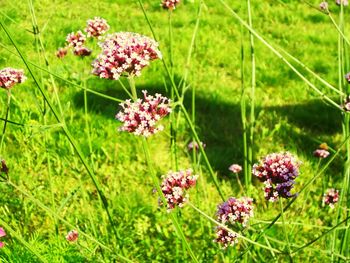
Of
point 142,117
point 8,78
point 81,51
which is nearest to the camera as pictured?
point 142,117

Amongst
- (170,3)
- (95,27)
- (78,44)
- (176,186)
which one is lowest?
(176,186)

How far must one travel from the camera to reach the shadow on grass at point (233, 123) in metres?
4.15

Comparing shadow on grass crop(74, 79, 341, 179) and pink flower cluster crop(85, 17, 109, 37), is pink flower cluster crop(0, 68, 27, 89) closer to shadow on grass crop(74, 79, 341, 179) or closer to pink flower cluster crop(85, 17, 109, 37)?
pink flower cluster crop(85, 17, 109, 37)

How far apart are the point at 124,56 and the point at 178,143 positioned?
9.23ft

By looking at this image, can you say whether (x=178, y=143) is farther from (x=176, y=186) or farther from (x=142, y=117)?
(x=142, y=117)

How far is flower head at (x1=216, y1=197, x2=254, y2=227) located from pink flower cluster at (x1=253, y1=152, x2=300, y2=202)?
0.13m

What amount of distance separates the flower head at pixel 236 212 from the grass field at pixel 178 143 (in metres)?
0.08

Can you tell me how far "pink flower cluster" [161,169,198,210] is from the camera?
5.32 ft

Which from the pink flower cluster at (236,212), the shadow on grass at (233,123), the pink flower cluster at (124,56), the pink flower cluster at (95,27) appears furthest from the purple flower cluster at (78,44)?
the shadow on grass at (233,123)

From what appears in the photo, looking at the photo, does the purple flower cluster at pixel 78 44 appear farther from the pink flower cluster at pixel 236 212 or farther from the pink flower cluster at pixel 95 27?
the pink flower cluster at pixel 236 212

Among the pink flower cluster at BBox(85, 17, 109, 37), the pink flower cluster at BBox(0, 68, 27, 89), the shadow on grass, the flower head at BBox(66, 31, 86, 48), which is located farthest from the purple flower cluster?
the shadow on grass

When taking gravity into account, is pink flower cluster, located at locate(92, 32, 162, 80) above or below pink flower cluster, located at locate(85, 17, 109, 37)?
above

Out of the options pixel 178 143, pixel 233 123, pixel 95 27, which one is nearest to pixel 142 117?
pixel 95 27

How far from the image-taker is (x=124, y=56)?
1.45 meters
